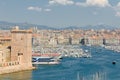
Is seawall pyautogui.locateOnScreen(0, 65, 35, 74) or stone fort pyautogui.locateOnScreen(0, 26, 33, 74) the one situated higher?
stone fort pyautogui.locateOnScreen(0, 26, 33, 74)

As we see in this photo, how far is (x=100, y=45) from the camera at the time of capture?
491 ft

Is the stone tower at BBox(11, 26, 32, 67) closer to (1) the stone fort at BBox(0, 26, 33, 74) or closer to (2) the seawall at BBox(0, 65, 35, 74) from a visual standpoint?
(1) the stone fort at BBox(0, 26, 33, 74)

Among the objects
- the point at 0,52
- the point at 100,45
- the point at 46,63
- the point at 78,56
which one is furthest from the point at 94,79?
the point at 100,45

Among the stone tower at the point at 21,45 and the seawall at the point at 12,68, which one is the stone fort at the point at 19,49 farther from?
the seawall at the point at 12,68

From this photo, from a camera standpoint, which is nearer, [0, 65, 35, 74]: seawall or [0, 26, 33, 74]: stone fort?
[0, 65, 35, 74]: seawall

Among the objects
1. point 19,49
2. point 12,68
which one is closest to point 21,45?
point 19,49

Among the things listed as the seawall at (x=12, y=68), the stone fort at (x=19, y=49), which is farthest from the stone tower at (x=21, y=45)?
the seawall at (x=12, y=68)

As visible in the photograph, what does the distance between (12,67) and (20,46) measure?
4031 mm

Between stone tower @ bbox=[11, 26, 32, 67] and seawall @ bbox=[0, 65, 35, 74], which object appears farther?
stone tower @ bbox=[11, 26, 32, 67]

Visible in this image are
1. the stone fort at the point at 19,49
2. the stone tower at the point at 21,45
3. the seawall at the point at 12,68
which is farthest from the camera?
the stone tower at the point at 21,45

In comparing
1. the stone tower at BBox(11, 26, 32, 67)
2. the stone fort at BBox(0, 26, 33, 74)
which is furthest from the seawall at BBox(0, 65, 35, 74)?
the stone tower at BBox(11, 26, 32, 67)

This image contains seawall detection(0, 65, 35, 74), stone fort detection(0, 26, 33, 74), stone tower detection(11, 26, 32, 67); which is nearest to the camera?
seawall detection(0, 65, 35, 74)

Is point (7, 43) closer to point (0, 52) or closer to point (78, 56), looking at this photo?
point (0, 52)

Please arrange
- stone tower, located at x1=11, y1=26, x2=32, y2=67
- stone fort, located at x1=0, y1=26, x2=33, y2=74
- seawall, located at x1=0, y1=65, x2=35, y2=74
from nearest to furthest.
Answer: seawall, located at x1=0, y1=65, x2=35, y2=74 → stone fort, located at x1=0, y1=26, x2=33, y2=74 → stone tower, located at x1=11, y1=26, x2=32, y2=67
